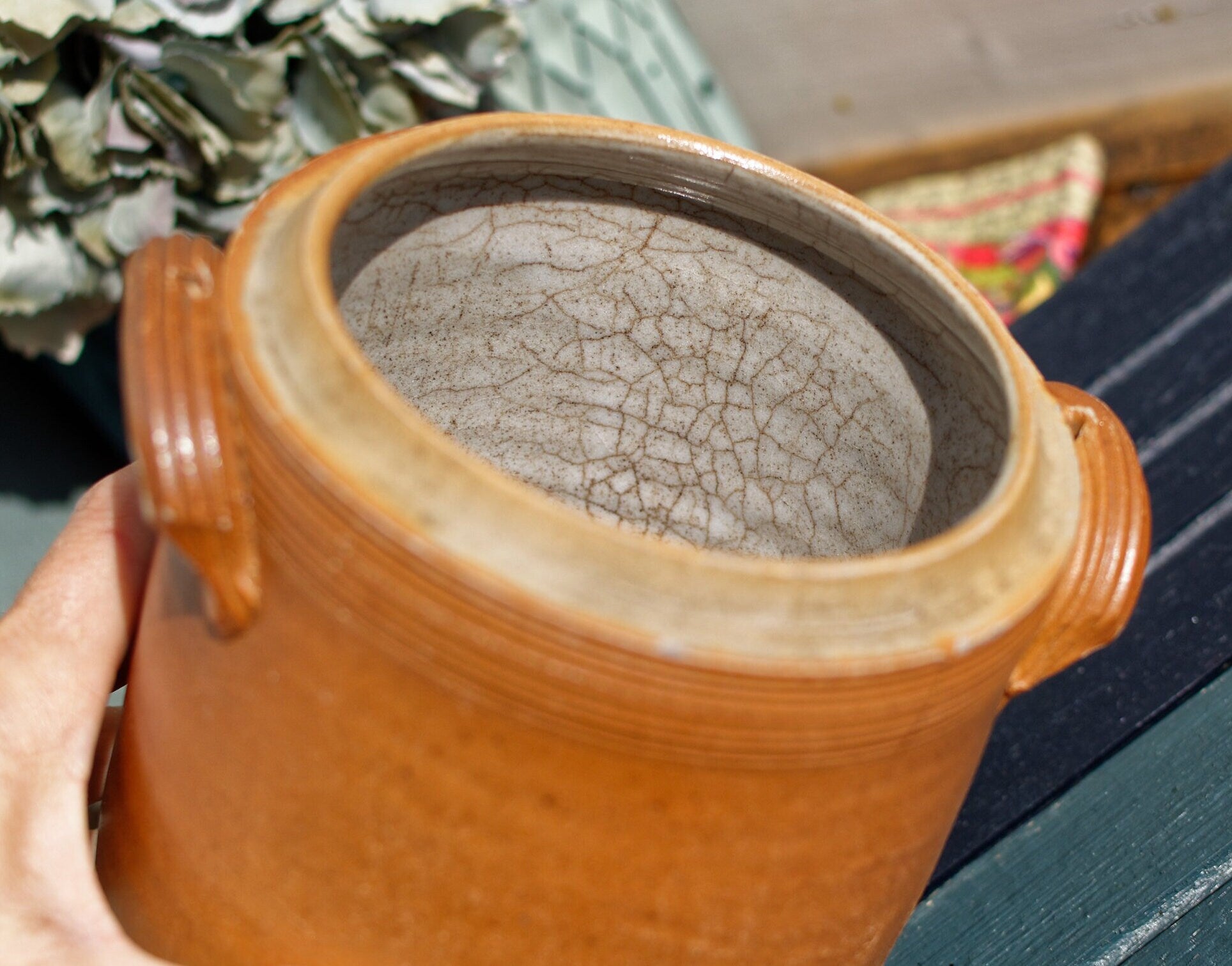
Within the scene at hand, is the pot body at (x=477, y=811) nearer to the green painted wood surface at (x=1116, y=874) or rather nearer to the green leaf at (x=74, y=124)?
the green painted wood surface at (x=1116, y=874)

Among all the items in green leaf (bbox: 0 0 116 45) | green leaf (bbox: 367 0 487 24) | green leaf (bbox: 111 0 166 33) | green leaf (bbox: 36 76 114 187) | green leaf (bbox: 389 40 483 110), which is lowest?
green leaf (bbox: 389 40 483 110)

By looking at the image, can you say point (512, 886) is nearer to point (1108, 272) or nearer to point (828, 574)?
point (828, 574)

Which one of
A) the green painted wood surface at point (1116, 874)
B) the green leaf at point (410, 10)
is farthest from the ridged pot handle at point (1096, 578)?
the green leaf at point (410, 10)

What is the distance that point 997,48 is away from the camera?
8.72ft

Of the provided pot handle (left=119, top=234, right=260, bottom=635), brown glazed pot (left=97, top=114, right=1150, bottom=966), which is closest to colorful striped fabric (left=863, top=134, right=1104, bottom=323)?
brown glazed pot (left=97, top=114, right=1150, bottom=966)

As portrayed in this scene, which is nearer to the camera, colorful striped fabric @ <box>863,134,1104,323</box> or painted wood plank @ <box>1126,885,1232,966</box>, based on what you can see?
painted wood plank @ <box>1126,885,1232,966</box>

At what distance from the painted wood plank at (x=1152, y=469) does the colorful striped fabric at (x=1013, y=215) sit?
70cm

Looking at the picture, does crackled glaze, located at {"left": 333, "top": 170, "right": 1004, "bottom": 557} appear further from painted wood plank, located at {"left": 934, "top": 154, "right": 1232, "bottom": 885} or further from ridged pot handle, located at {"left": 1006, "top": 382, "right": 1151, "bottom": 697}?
painted wood plank, located at {"left": 934, "top": 154, "right": 1232, "bottom": 885}

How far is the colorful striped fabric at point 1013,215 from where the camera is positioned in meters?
2.28

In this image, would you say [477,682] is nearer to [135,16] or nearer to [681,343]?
[681,343]

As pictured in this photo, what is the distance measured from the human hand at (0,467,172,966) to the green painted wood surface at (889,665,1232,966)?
1.95 feet

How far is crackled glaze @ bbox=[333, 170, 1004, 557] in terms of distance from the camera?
89cm

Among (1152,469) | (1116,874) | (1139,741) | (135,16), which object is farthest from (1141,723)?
(135,16)

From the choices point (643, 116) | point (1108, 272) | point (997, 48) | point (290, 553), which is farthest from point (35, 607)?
point (997, 48)
